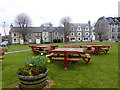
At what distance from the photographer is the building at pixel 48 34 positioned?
40.8 meters

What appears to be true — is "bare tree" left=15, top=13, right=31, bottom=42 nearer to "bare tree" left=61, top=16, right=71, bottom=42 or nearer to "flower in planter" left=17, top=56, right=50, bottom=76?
"bare tree" left=61, top=16, right=71, bottom=42

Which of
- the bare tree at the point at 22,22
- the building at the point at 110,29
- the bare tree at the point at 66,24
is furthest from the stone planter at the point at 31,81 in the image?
the building at the point at 110,29

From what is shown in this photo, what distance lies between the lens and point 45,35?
140 ft

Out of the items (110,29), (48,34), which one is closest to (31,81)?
(48,34)

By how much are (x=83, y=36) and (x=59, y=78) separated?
4489 centimetres

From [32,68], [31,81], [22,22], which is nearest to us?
[31,81]

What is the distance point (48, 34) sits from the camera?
4306 cm

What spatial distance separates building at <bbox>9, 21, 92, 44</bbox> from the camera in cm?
4081

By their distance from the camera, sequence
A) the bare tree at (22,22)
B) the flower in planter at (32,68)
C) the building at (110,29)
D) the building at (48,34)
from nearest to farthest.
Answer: the flower in planter at (32,68), the bare tree at (22,22), the building at (110,29), the building at (48,34)

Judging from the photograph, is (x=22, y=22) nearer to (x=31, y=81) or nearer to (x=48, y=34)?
(x=48, y=34)

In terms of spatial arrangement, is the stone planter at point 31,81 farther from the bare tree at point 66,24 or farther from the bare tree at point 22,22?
the bare tree at point 66,24

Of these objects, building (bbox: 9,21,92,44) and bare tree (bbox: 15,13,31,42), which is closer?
bare tree (bbox: 15,13,31,42)

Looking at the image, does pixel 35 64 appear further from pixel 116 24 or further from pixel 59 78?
pixel 116 24

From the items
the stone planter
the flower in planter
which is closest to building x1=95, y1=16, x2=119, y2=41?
the flower in planter
